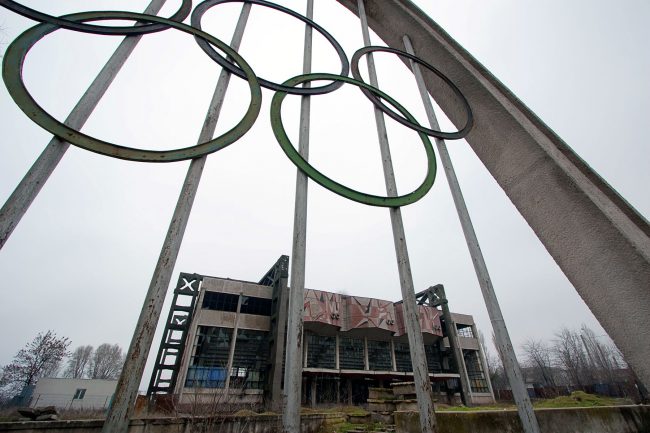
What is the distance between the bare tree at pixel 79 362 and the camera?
5309 centimetres

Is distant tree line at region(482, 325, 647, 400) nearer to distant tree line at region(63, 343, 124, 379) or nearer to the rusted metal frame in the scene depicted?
the rusted metal frame

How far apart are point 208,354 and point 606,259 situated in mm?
29355

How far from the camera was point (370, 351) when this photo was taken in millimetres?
31375

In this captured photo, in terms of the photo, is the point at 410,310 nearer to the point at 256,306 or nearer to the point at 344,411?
the point at 344,411

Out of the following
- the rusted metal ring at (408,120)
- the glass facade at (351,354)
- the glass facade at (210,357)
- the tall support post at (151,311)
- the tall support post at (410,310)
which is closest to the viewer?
the tall support post at (151,311)

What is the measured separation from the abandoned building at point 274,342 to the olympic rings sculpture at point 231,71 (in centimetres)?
2490

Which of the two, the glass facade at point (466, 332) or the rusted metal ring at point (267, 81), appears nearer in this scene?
the rusted metal ring at point (267, 81)

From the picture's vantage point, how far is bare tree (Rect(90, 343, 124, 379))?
52781 mm

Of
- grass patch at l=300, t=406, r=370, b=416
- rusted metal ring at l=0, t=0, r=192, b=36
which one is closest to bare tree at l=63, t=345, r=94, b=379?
grass patch at l=300, t=406, r=370, b=416

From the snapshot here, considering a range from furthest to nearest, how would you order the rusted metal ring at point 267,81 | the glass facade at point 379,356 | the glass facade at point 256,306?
1. the glass facade at point 379,356
2. the glass facade at point 256,306
3. the rusted metal ring at point 267,81

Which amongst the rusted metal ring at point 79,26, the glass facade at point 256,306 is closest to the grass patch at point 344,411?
the glass facade at point 256,306

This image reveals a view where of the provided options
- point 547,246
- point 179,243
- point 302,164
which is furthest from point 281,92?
point 547,246

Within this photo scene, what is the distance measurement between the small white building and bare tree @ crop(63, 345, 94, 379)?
2221cm

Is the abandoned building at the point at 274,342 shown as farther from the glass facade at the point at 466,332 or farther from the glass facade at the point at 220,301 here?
the glass facade at the point at 466,332
